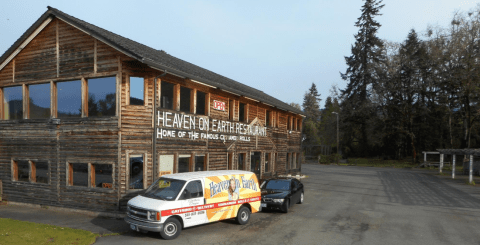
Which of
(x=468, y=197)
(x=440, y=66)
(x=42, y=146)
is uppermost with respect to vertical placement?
(x=440, y=66)

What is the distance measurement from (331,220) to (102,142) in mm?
10313

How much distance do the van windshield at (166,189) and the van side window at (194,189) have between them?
249 millimetres

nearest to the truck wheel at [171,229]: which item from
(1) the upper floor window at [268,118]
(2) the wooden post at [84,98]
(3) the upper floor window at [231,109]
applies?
(2) the wooden post at [84,98]

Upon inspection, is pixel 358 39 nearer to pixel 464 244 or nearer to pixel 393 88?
pixel 393 88

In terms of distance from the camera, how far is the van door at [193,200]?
10048 mm

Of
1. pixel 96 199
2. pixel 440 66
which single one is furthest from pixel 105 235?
pixel 440 66

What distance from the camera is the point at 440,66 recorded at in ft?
148

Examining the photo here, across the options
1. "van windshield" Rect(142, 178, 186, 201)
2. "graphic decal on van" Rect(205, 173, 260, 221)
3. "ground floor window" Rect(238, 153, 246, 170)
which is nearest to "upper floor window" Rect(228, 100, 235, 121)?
"ground floor window" Rect(238, 153, 246, 170)

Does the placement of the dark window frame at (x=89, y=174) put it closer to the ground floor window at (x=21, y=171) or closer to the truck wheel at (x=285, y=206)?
the ground floor window at (x=21, y=171)

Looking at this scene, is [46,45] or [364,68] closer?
[46,45]

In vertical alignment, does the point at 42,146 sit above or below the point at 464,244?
above

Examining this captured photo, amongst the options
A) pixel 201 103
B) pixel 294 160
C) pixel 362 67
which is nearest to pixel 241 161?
pixel 201 103

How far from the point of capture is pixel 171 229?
31.9ft

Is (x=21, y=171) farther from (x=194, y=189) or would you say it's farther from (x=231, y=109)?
(x=231, y=109)
